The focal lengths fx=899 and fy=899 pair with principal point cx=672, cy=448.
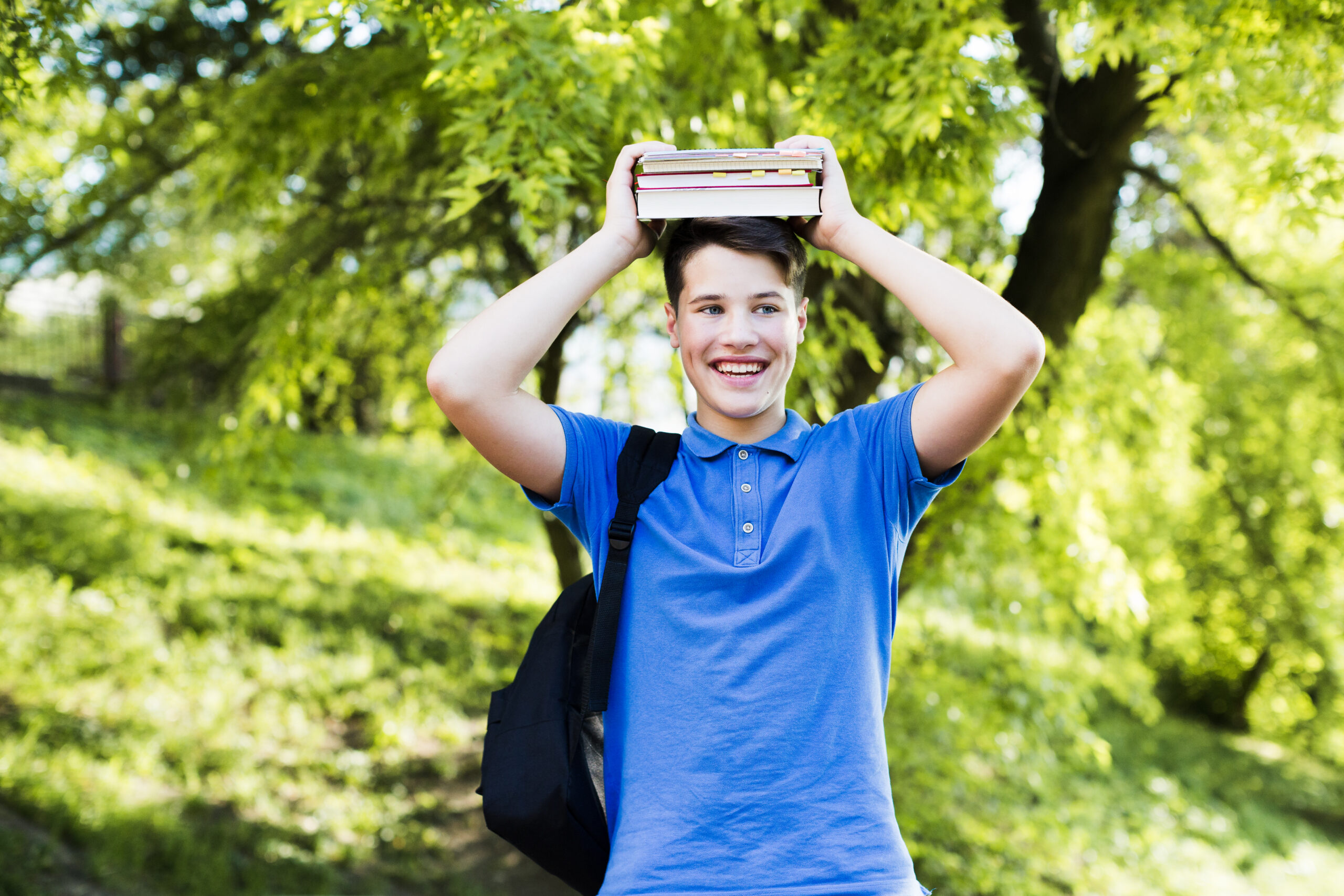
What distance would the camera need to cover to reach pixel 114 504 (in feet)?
25.8

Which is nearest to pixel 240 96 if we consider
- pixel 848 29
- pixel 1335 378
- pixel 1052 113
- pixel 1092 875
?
pixel 848 29

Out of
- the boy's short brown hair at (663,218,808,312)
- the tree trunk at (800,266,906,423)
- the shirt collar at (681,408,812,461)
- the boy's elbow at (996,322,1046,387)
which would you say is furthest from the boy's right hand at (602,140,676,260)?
the tree trunk at (800,266,906,423)

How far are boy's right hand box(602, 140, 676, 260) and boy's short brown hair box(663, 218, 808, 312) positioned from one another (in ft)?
0.33

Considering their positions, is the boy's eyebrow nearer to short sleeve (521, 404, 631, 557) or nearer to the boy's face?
the boy's face

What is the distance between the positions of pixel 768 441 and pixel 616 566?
1.21 ft

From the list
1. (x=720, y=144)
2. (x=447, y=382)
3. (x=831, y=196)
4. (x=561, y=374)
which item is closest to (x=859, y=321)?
(x=720, y=144)

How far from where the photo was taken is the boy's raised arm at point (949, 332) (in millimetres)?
1438

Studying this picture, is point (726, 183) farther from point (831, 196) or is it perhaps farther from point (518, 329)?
point (518, 329)

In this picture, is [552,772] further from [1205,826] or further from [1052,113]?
[1205,826]

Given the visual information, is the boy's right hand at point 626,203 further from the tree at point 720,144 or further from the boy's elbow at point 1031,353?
the tree at point 720,144

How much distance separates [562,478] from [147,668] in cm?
550

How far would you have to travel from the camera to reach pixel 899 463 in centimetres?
156

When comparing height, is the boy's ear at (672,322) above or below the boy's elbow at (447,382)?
above

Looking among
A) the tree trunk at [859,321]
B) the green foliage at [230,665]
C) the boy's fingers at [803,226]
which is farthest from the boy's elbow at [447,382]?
the green foliage at [230,665]
